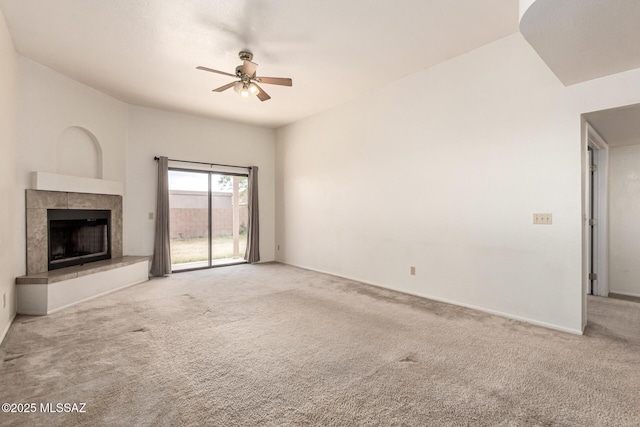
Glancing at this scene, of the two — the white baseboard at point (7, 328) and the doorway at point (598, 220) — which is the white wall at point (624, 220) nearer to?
the doorway at point (598, 220)

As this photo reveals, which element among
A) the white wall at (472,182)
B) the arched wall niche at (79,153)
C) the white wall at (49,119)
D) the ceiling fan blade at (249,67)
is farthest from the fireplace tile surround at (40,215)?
the white wall at (472,182)

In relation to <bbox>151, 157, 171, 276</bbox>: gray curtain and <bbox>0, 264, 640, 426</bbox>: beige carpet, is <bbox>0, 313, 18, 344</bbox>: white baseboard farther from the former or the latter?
<bbox>151, 157, 171, 276</bbox>: gray curtain

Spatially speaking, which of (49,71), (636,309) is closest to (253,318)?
(49,71)

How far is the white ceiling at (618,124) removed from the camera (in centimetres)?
303

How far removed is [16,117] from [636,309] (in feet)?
25.7

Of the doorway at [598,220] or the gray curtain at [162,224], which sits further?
the gray curtain at [162,224]

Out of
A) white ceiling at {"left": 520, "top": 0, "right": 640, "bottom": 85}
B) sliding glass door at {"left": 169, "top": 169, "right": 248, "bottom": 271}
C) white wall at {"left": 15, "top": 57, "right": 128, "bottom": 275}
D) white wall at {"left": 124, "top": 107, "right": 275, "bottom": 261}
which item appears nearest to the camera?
white ceiling at {"left": 520, "top": 0, "right": 640, "bottom": 85}

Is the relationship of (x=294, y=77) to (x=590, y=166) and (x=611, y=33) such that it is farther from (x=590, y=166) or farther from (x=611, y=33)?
(x=590, y=166)

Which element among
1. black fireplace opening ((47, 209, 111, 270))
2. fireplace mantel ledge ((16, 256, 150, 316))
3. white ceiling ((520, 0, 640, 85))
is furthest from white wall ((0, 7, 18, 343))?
white ceiling ((520, 0, 640, 85))

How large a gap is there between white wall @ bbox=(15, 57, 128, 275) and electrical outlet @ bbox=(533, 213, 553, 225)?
599 cm

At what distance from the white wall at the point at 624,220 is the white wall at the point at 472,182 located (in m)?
2.47

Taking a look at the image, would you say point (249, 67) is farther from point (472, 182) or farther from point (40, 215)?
point (40, 215)

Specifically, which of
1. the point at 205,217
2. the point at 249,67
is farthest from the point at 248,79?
the point at 205,217

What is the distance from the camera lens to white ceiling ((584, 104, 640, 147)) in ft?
9.93
